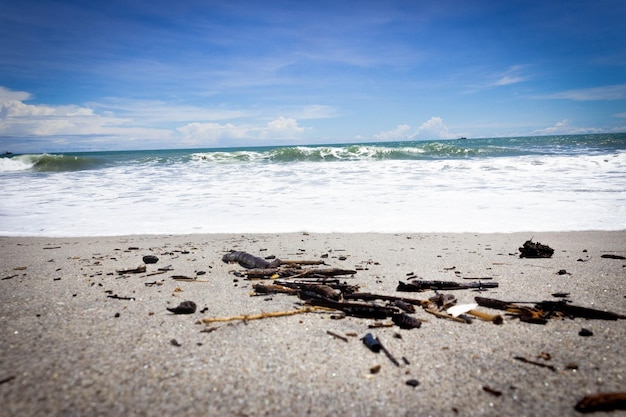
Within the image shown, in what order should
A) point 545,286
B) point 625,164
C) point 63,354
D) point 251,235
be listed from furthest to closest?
point 625,164, point 251,235, point 545,286, point 63,354

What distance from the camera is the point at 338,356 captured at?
201cm

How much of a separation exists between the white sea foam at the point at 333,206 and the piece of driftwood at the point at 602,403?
451cm

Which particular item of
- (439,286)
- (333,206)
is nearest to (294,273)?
(439,286)

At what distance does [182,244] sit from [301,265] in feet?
7.66

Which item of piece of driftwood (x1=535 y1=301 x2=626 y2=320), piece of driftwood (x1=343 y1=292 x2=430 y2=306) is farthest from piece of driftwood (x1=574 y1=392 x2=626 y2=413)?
piece of driftwood (x1=343 y1=292 x2=430 y2=306)

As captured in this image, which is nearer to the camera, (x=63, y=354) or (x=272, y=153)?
(x=63, y=354)

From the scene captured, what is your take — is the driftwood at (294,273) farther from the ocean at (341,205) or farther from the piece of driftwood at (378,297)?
the ocean at (341,205)

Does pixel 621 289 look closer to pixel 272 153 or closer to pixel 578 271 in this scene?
pixel 578 271

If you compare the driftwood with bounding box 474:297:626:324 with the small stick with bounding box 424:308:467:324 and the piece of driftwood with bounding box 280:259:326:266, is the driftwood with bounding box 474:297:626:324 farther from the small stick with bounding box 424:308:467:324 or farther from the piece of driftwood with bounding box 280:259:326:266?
the piece of driftwood with bounding box 280:259:326:266

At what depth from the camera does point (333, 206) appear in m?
8.33

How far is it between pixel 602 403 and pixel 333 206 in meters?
6.90

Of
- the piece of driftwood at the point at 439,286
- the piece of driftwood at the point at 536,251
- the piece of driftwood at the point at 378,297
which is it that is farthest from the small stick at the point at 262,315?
the piece of driftwood at the point at 536,251

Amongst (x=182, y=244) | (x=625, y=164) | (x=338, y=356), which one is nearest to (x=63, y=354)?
(x=338, y=356)

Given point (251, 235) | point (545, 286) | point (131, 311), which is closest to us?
point (131, 311)
